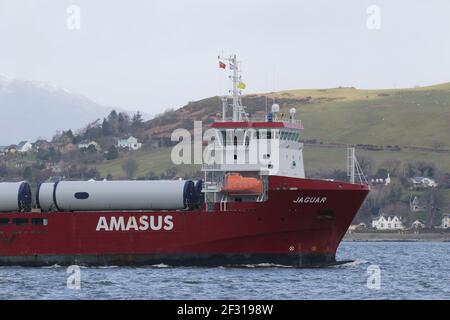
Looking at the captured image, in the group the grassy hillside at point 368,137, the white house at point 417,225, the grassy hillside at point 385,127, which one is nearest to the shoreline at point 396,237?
the white house at point 417,225

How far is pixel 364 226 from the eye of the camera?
513 feet

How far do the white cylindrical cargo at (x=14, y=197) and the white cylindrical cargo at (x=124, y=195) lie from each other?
187cm

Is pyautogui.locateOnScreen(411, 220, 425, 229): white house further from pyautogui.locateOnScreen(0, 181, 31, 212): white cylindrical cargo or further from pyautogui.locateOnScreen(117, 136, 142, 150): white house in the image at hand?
pyautogui.locateOnScreen(0, 181, 31, 212): white cylindrical cargo

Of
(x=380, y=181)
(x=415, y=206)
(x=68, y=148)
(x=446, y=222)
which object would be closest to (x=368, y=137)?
(x=380, y=181)

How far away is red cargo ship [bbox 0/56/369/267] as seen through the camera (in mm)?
55344

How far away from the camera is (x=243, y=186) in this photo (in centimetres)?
5569

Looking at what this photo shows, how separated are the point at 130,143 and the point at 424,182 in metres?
51.5

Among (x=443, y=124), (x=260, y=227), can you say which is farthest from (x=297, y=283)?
(x=443, y=124)

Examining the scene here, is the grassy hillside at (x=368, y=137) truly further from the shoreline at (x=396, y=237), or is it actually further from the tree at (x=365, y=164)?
the shoreline at (x=396, y=237)

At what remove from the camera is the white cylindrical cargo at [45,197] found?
192 feet

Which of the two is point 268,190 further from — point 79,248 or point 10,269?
point 10,269

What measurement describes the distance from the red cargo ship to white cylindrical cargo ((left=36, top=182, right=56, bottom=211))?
0.16 feet

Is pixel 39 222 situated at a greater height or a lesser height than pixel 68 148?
lesser
